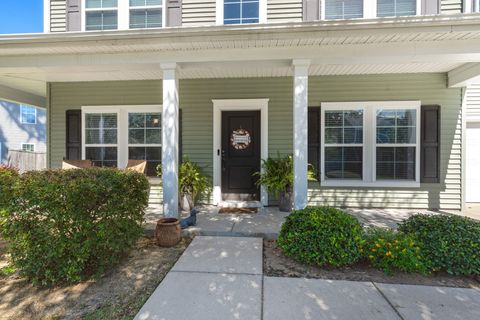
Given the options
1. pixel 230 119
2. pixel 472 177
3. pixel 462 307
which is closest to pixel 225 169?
pixel 230 119

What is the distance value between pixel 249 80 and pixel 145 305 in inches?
175

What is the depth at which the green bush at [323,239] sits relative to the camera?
110 inches

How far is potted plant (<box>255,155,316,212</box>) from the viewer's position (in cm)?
495

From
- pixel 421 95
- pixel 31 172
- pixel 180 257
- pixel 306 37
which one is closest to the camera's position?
pixel 31 172

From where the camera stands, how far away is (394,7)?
532 centimetres

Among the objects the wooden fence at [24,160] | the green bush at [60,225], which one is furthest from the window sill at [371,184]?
the wooden fence at [24,160]

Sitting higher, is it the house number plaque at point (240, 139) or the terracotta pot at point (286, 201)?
the house number plaque at point (240, 139)

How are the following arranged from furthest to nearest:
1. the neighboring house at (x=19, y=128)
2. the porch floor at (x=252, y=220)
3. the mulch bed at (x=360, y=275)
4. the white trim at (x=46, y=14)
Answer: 1. the neighboring house at (x=19, y=128)
2. the white trim at (x=46, y=14)
3. the porch floor at (x=252, y=220)
4. the mulch bed at (x=360, y=275)

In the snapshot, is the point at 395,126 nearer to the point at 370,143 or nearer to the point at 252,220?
the point at 370,143

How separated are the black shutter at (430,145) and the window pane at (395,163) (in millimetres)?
200

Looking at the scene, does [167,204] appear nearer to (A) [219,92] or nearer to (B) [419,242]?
(A) [219,92]

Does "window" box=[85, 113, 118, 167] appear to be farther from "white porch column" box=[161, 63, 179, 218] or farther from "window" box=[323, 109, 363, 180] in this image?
"window" box=[323, 109, 363, 180]

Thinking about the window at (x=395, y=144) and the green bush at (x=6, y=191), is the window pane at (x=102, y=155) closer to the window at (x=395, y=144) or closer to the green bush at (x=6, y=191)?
the green bush at (x=6, y=191)

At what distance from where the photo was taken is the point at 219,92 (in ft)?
18.1
